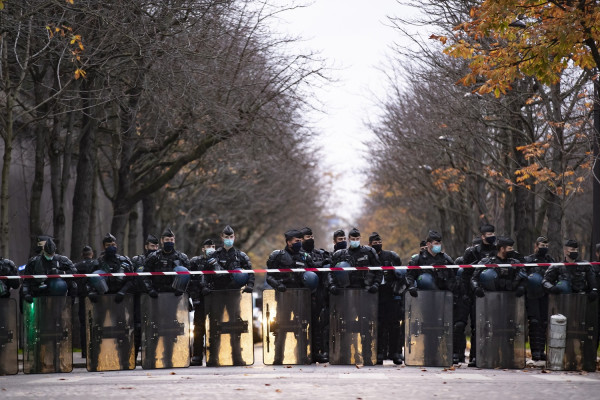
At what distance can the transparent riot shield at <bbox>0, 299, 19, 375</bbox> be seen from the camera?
1581 cm

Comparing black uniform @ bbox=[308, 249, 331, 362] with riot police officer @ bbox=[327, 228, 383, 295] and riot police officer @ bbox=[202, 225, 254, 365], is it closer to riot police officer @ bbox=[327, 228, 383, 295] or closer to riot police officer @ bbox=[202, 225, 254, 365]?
riot police officer @ bbox=[327, 228, 383, 295]

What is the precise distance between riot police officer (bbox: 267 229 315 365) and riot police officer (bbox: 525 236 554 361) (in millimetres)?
3084

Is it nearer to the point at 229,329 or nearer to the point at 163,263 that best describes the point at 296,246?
the point at 229,329

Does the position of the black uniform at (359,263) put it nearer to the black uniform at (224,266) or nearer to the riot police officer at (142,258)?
the black uniform at (224,266)

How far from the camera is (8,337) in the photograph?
51.9ft

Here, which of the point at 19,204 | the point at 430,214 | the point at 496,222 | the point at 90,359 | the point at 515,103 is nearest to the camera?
the point at 90,359

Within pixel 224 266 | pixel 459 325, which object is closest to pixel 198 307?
pixel 224 266

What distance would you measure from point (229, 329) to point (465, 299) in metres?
3.38

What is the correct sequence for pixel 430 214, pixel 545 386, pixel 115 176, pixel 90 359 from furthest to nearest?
pixel 430 214 → pixel 115 176 → pixel 90 359 → pixel 545 386

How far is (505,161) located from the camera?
30.7 metres

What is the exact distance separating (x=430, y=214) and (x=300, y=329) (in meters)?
32.8

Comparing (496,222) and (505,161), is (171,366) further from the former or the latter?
(496,222)

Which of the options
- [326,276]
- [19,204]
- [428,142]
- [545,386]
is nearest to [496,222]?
[428,142]

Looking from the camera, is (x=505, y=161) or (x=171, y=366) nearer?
(x=171, y=366)
